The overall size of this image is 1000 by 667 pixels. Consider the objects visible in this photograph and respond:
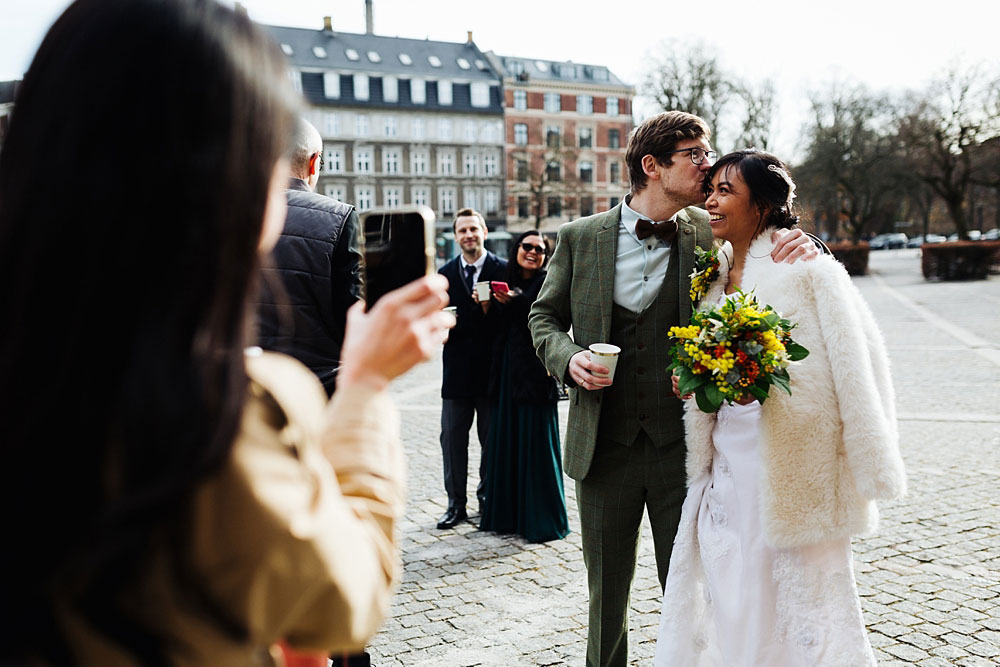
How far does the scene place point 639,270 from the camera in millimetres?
3471

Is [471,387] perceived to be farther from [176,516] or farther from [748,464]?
[176,516]

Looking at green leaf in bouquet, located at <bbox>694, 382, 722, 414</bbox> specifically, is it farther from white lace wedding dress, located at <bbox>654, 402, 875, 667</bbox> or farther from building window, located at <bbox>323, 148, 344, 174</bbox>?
building window, located at <bbox>323, 148, 344, 174</bbox>

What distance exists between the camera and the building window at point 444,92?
5844cm

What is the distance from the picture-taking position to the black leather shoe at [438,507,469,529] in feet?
19.6

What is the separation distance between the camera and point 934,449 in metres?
7.77

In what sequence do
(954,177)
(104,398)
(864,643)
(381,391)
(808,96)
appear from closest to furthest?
1. (104,398)
2. (381,391)
3. (864,643)
4. (954,177)
5. (808,96)

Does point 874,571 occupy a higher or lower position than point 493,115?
lower

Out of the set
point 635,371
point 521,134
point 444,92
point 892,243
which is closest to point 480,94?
point 444,92

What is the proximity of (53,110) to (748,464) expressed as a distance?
269 cm

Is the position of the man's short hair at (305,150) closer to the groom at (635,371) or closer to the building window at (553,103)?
the groom at (635,371)

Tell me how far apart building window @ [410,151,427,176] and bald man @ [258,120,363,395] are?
57.1 meters

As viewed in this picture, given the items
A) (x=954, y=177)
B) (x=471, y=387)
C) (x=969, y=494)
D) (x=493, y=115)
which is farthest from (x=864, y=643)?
(x=493, y=115)

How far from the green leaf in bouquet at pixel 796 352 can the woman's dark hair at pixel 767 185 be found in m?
0.61

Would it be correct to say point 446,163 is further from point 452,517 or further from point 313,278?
point 313,278
